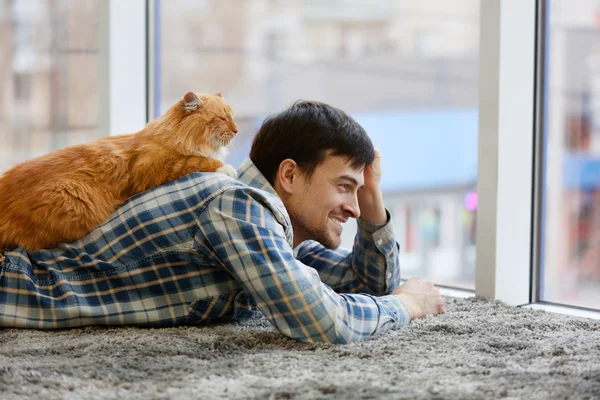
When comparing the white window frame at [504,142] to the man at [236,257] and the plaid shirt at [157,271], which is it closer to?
the man at [236,257]

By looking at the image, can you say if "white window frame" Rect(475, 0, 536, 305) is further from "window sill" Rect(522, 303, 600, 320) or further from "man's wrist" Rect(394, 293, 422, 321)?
"man's wrist" Rect(394, 293, 422, 321)

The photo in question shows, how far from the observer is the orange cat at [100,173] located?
4.79ft

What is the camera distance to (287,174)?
1.57m

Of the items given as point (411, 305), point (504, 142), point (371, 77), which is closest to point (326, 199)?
point (411, 305)

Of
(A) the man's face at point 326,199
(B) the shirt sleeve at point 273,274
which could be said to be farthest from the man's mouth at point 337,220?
(B) the shirt sleeve at point 273,274

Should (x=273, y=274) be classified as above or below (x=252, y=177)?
below

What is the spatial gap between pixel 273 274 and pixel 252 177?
0.35 metres

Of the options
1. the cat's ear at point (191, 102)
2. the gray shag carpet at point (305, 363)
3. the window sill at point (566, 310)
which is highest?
the cat's ear at point (191, 102)

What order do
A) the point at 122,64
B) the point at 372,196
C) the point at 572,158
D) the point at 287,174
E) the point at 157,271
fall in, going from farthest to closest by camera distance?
the point at 122,64 < the point at 572,158 < the point at 372,196 < the point at 287,174 < the point at 157,271

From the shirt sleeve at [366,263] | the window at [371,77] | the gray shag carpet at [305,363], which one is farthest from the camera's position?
the window at [371,77]

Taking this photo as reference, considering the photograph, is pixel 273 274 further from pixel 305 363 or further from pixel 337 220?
pixel 337 220

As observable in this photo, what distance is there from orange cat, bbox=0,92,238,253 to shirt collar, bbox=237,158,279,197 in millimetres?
27

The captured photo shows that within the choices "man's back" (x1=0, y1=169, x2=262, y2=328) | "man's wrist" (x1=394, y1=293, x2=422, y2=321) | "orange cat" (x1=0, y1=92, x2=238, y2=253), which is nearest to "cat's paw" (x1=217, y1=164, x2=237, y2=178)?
"orange cat" (x1=0, y1=92, x2=238, y2=253)

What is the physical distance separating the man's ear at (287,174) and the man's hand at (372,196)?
0.81 ft
